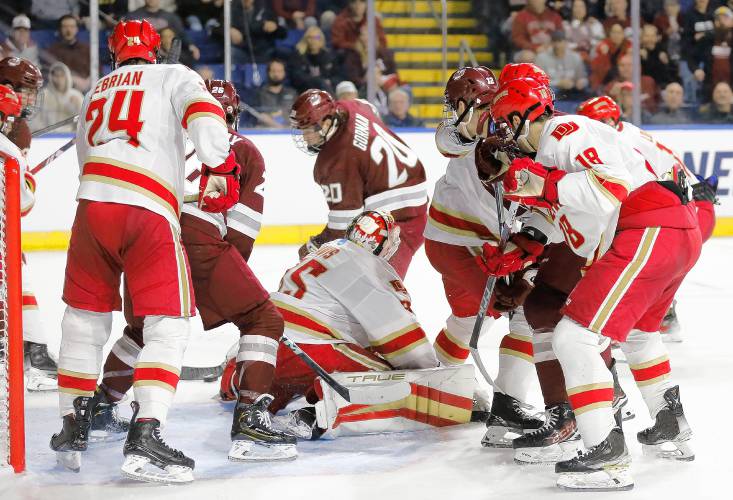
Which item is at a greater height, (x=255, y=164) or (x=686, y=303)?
(x=255, y=164)

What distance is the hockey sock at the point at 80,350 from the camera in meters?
3.19

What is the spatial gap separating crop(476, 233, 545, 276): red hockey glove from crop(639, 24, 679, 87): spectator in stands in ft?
18.9

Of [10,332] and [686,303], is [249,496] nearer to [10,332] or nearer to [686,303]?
[10,332]

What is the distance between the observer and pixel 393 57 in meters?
8.64

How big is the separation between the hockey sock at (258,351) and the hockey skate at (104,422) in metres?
0.45

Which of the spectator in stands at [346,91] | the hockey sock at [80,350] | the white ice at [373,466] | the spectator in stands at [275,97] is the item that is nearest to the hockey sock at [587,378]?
the white ice at [373,466]

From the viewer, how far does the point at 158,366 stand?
3.11m

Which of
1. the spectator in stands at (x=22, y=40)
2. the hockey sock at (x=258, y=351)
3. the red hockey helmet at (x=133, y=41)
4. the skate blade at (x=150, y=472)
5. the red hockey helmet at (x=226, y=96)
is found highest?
the red hockey helmet at (x=133, y=41)

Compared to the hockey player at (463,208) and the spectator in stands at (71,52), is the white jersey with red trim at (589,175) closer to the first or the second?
the hockey player at (463,208)

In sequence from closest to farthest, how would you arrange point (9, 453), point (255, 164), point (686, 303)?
point (9, 453), point (255, 164), point (686, 303)

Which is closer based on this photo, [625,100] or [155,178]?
[155,178]

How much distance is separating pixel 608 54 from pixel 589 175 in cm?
607

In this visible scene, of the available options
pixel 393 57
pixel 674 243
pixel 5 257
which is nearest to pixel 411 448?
pixel 674 243

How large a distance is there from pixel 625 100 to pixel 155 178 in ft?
20.1
